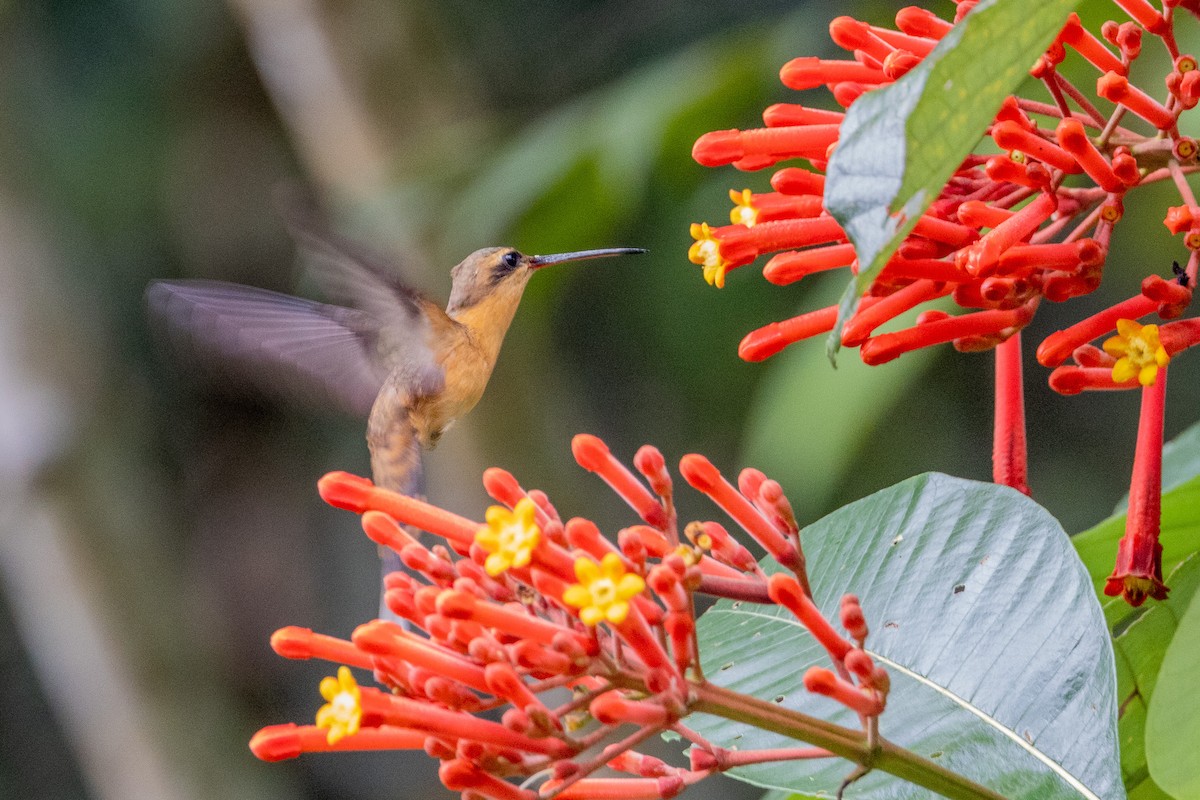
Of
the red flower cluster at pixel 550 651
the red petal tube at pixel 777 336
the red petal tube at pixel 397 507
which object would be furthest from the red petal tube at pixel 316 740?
the red petal tube at pixel 777 336

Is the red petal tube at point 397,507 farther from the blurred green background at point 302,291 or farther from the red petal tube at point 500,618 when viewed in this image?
the blurred green background at point 302,291

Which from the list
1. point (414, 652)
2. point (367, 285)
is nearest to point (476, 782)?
point (414, 652)

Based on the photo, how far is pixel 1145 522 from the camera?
0.72m

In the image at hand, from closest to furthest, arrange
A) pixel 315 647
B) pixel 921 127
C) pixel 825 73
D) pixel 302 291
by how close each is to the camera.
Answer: pixel 921 127, pixel 315 647, pixel 825 73, pixel 302 291

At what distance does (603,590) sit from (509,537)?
6 centimetres

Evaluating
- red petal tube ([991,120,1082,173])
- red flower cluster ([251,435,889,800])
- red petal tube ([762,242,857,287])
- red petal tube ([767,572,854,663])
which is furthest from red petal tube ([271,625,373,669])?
red petal tube ([991,120,1082,173])

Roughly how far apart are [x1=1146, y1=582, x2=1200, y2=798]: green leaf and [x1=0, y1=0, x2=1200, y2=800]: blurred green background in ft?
3.76

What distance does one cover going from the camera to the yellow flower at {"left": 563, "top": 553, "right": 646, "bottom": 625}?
0.59 m

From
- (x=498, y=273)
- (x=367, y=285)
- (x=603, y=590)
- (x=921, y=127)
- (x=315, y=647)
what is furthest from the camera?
(x=498, y=273)

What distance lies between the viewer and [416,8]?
266 centimetres

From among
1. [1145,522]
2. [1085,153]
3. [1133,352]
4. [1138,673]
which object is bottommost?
[1138,673]

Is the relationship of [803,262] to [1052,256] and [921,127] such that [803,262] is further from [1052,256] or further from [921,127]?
[921,127]

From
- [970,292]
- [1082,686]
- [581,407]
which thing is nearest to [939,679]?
[1082,686]

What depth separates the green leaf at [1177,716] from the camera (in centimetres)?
66
